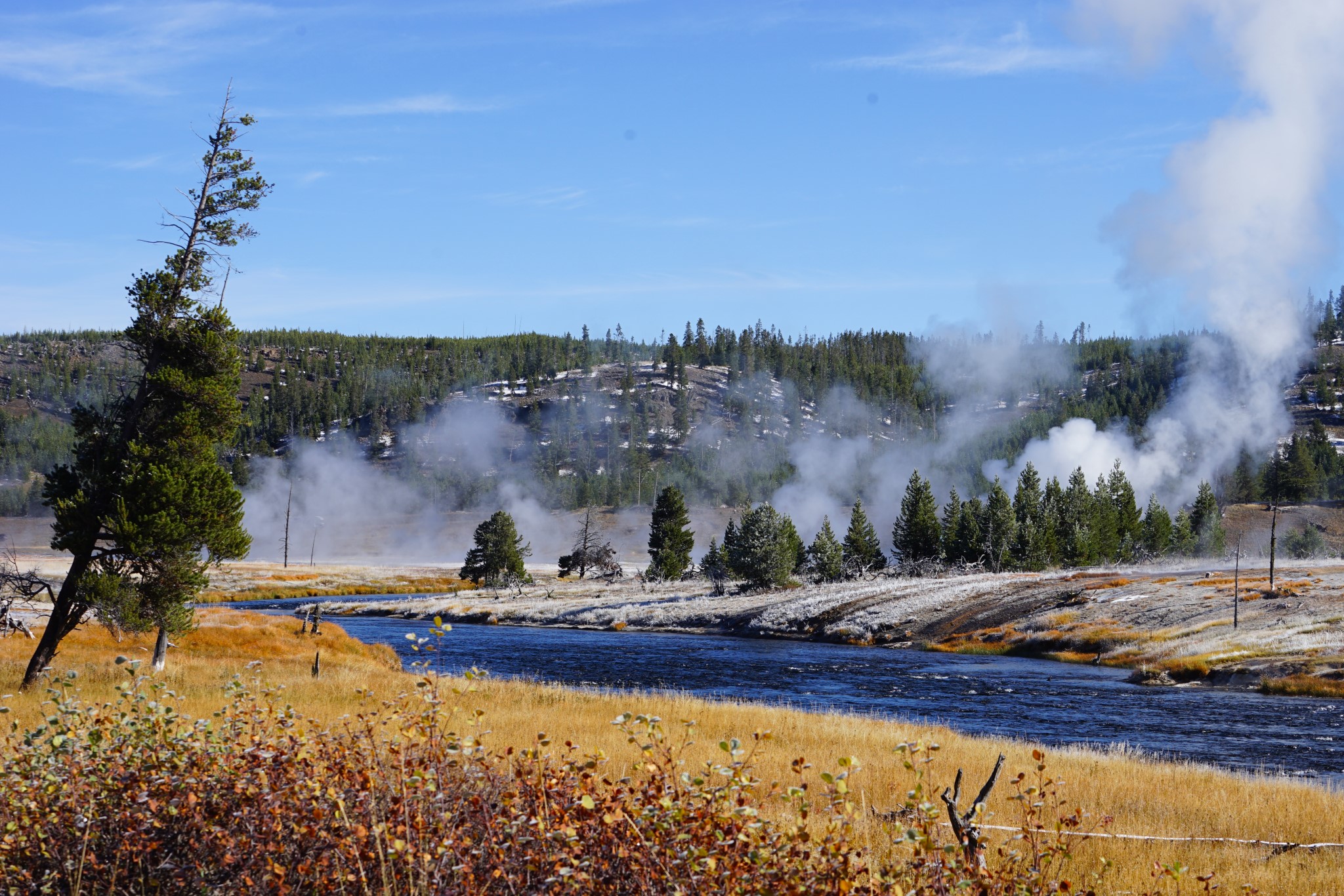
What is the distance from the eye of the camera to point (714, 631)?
7494cm

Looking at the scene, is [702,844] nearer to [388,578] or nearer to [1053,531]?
[1053,531]

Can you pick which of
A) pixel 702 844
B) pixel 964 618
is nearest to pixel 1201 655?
pixel 964 618

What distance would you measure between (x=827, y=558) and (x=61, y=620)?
8098 centimetres

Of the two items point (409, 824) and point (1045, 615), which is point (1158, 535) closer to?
point (1045, 615)

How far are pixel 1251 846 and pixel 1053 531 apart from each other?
337 feet

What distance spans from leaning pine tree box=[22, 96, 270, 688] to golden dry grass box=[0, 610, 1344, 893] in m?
1.89

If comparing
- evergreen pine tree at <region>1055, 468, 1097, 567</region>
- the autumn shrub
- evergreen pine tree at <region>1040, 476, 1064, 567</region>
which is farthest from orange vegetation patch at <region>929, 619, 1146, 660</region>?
the autumn shrub

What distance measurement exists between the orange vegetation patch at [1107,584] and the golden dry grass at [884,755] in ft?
165

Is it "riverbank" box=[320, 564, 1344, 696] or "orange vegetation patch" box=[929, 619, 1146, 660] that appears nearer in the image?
"riverbank" box=[320, 564, 1344, 696]

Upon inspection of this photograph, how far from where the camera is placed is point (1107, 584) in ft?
238

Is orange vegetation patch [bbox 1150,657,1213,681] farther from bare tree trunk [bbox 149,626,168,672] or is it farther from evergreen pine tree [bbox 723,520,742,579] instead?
evergreen pine tree [bbox 723,520,742,579]

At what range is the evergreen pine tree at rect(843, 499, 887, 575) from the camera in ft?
344

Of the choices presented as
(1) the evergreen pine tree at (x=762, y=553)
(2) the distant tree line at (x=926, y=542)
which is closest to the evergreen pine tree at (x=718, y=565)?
(2) the distant tree line at (x=926, y=542)

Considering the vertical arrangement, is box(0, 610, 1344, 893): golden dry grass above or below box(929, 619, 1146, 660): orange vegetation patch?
above
